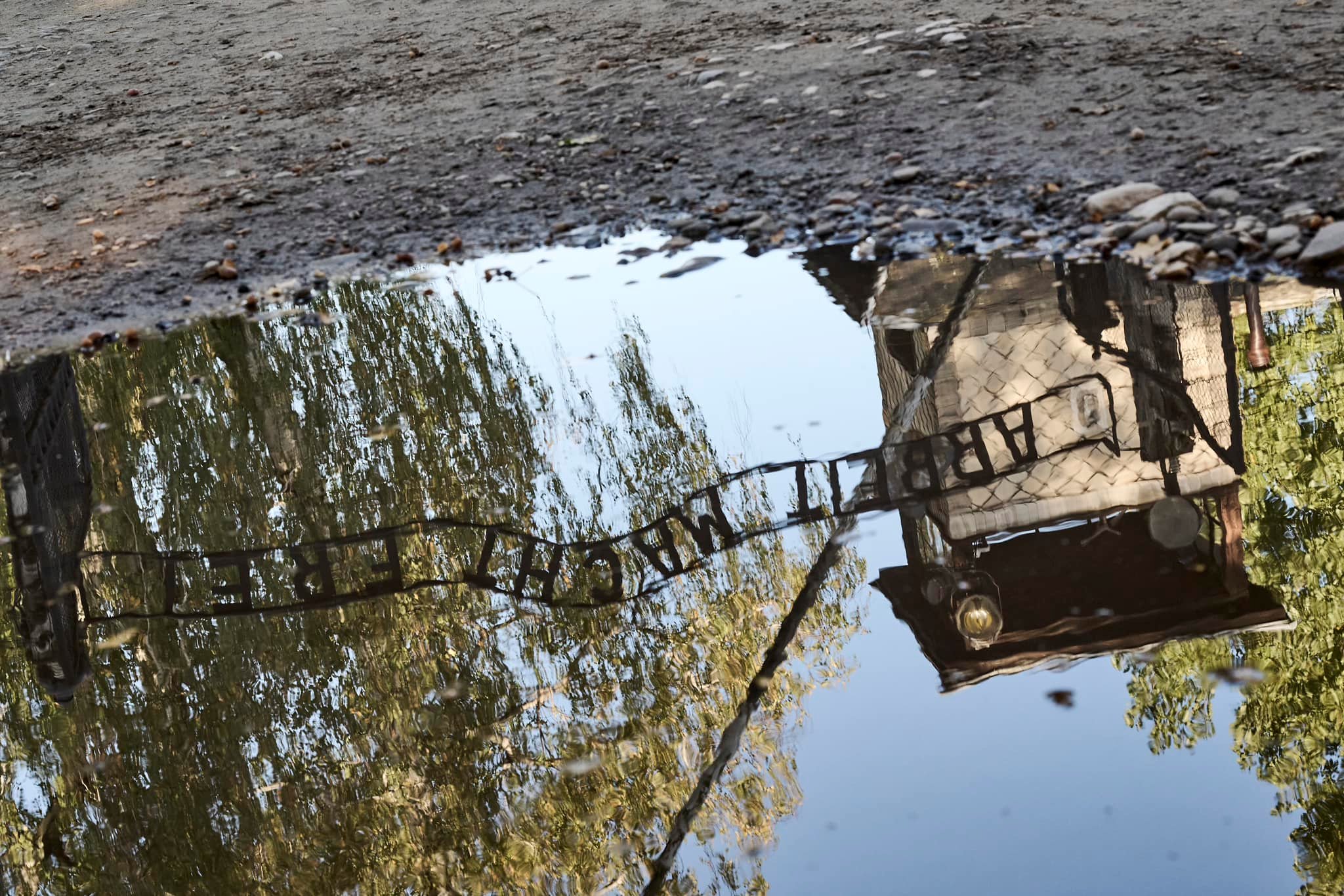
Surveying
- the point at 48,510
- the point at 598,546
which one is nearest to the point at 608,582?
the point at 598,546

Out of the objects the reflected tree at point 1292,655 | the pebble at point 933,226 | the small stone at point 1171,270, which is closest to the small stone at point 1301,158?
the small stone at point 1171,270

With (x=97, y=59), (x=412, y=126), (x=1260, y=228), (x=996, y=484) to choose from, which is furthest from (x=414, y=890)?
(x=97, y=59)

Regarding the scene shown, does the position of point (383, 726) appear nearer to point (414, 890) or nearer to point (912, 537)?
point (414, 890)

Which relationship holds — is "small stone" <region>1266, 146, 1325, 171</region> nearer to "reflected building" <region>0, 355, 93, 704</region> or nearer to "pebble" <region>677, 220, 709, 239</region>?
"pebble" <region>677, 220, 709, 239</region>

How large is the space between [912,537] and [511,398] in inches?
61.7

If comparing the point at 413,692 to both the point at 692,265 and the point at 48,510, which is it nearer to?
the point at 48,510

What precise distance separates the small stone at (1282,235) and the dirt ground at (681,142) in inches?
3.5

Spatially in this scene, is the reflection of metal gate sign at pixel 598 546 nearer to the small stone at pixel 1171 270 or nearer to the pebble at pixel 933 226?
the small stone at pixel 1171 270

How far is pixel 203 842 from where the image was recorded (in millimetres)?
2277

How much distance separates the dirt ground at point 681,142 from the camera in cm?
438

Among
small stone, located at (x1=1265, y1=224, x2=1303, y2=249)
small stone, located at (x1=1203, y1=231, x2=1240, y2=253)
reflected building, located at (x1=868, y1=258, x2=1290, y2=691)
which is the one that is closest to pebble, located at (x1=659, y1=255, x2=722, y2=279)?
reflected building, located at (x1=868, y1=258, x2=1290, y2=691)

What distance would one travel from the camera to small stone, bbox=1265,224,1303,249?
3543 mm

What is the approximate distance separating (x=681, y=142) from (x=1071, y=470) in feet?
9.67

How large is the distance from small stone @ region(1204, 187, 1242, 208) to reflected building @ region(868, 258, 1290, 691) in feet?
1.49
